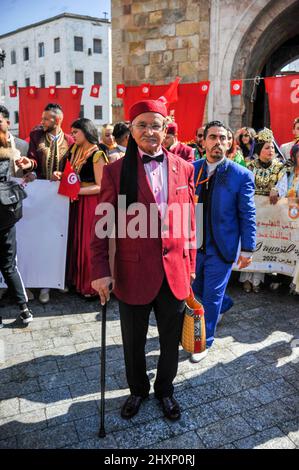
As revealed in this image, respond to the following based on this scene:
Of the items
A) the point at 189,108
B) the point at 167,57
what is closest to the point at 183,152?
the point at 189,108

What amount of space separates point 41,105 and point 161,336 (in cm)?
788

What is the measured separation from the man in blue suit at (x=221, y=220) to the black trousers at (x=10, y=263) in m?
1.82

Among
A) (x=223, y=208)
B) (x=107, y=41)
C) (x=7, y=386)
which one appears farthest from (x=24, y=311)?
(x=107, y=41)

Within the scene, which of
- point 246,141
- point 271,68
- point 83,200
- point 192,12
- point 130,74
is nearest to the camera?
point 83,200

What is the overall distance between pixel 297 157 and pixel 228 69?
5.03 meters

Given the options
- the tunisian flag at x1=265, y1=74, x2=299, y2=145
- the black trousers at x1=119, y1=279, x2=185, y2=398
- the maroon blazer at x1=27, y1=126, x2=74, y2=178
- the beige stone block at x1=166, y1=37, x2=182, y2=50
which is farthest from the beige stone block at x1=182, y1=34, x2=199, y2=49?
the black trousers at x1=119, y1=279, x2=185, y2=398

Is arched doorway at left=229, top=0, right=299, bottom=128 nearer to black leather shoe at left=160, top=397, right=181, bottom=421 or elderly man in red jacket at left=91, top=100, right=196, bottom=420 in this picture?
elderly man in red jacket at left=91, top=100, right=196, bottom=420

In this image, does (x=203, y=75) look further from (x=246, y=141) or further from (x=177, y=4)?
(x=246, y=141)

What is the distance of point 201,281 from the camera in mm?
3543

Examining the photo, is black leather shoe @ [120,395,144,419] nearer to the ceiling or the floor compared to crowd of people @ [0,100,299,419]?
nearer to the floor

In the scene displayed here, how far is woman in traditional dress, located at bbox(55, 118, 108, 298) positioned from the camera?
4.38 meters

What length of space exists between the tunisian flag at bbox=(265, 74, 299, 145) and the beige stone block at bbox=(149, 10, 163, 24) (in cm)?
365

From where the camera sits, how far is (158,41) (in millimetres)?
9547

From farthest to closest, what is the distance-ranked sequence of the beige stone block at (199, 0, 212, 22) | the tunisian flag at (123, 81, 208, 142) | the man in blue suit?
the beige stone block at (199, 0, 212, 22) < the tunisian flag at (123, 81, 208, 142) < the man in blue suit
